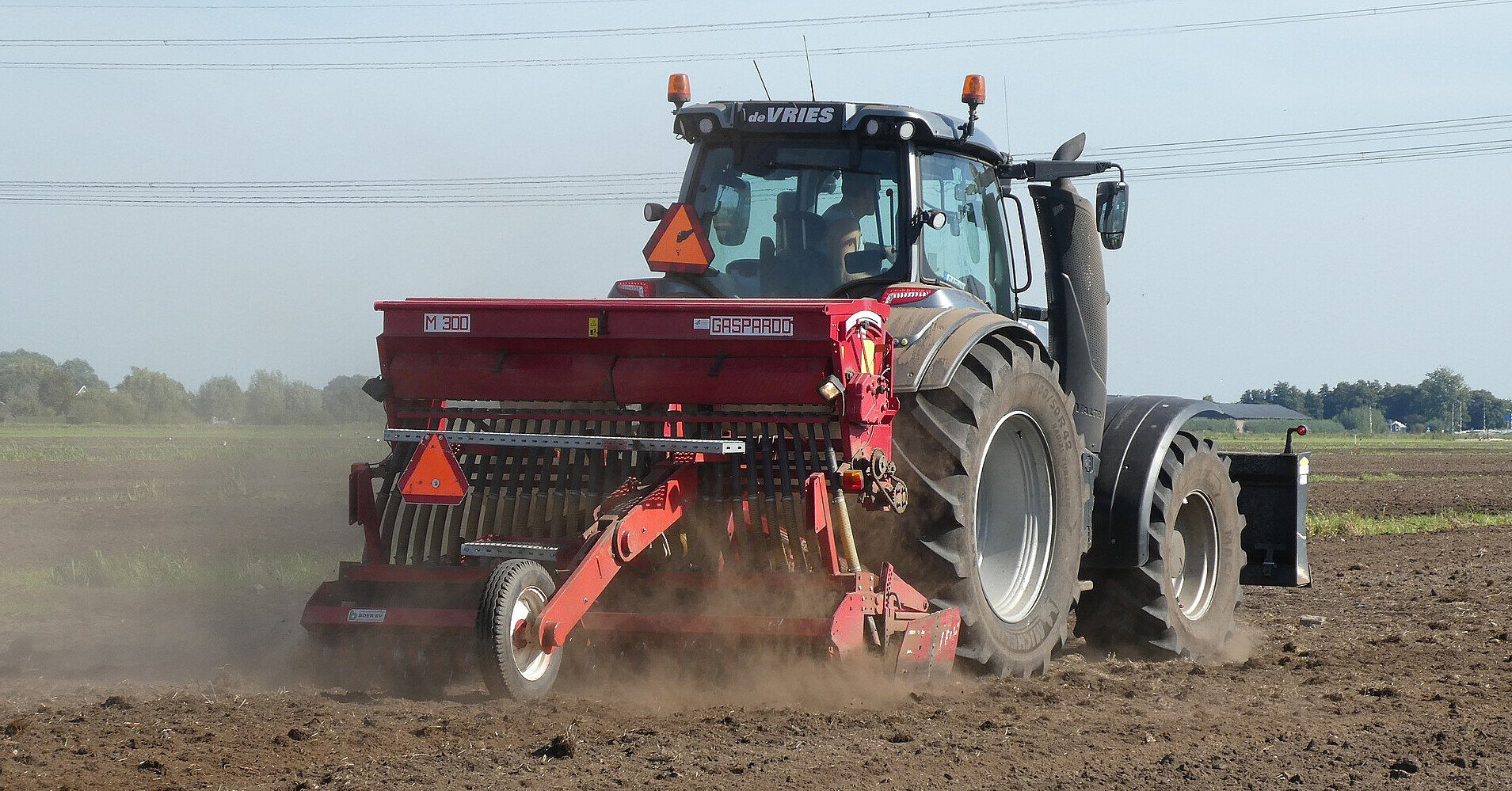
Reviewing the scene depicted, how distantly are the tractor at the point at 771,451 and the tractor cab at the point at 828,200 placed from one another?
0.04ft

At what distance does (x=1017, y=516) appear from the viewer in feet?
19.6

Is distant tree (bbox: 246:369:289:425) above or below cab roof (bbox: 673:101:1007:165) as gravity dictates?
below

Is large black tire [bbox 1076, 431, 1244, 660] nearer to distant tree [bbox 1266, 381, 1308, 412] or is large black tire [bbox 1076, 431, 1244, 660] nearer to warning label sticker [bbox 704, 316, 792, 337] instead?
warning label sticker [bbox 704, 316, 792, 337]

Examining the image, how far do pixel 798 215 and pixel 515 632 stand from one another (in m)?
2.54

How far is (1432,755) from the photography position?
448 cm

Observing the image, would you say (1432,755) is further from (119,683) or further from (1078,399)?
(119,683)

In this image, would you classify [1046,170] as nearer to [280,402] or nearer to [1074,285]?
[1074,285]

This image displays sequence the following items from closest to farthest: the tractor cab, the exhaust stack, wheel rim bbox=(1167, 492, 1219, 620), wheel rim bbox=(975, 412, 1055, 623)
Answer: wheel rim bbox=(975, 412, 1055, 623)
the tractor cab
the exhaust stack
wheel rim bbox=(1167, 492, 1219, 620)

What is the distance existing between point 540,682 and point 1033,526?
92.6 inches

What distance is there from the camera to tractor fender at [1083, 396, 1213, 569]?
6.58 m

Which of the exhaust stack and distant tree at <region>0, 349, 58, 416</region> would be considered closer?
the exhaust stack

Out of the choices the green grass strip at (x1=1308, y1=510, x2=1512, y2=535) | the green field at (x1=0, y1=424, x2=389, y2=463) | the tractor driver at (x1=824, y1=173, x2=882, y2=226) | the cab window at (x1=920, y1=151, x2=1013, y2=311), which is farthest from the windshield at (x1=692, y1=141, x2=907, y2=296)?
the green grass strip at (x1=1308, y1=510, x2=1512, y2=535)

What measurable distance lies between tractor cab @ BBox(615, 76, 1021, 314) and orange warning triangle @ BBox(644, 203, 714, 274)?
26mm

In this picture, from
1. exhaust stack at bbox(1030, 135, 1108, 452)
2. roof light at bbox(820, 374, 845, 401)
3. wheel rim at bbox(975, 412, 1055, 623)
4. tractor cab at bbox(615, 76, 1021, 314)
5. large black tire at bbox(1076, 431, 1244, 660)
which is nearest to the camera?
roof light at bbox(820, 374, 845, 401)
